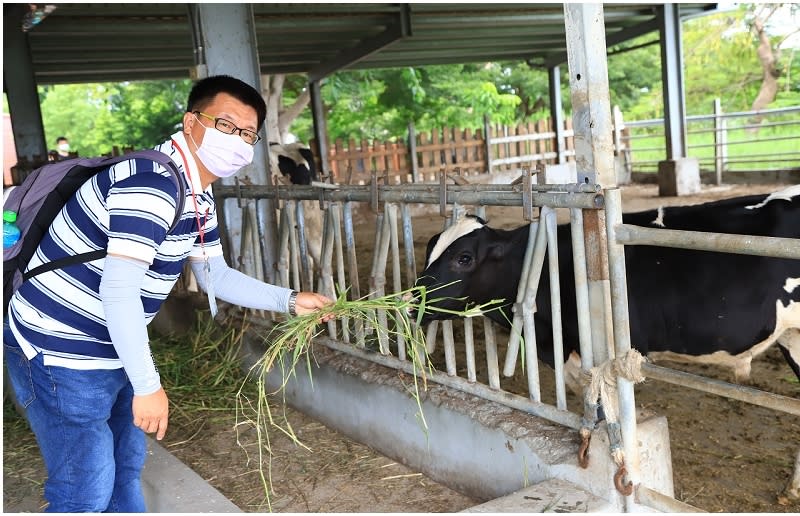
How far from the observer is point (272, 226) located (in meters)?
5.10

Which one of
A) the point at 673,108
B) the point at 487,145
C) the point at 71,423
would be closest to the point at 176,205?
the point at 71,423

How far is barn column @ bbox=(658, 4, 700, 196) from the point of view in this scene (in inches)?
529

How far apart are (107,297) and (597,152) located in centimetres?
159

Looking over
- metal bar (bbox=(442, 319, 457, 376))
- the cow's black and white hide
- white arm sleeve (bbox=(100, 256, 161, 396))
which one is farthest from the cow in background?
the cow's black and white hide

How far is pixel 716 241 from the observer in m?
2.14

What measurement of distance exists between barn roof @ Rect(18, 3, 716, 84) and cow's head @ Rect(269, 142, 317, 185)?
67.9 inches

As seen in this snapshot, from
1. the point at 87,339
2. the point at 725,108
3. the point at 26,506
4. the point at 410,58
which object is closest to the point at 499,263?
the point at 87,339

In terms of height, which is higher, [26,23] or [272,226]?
[26,23]

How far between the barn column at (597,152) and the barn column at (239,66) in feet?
9.20

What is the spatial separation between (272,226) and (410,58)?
36.4ft

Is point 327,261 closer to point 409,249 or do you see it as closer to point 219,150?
point 409,249

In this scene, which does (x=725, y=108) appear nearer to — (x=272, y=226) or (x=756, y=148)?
(x=756, y=148)

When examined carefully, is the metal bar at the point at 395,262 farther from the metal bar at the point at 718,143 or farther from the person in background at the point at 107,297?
the metal bar at the point at 718,143

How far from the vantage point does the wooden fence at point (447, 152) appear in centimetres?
1553
